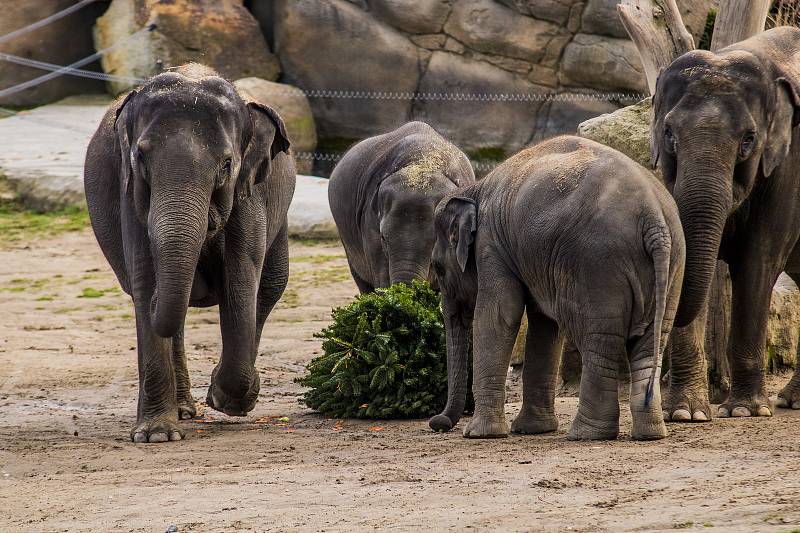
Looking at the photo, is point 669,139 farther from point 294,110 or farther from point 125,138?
point 294,110

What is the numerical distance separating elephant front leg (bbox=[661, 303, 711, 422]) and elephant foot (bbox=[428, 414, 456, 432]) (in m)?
1.21

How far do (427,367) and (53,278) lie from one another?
22.5 feet

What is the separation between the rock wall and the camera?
19.7 meters

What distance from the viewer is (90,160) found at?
29.4 ft

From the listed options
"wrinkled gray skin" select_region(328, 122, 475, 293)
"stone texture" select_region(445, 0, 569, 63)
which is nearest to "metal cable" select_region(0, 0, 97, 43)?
"stone texture" select_region(445, 0, 569, 63)

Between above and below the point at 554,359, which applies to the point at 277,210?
above

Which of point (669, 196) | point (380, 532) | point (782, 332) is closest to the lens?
point (380, 532)

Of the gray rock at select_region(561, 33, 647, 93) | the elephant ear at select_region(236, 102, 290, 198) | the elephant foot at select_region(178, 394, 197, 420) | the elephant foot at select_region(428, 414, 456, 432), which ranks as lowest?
the elephant foot at select_region(178, 394, 197, 420)

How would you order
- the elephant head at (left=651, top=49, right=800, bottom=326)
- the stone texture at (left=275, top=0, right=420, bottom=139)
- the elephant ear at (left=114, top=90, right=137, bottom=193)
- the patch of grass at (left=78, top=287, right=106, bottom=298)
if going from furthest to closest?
the stone texture at (left=275, top=0, right=420, bottom=139)
the patch of grass at (left=78, top=287, right=106, bottom=298)
the elephant ear at (left=114, top=90, right=137, bottom=193)
the elephant head at (left=651, top=49, right=800, bottom=326)

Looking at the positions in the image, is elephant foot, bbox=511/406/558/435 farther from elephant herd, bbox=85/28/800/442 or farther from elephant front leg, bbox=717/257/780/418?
elephant front leg, bbox=717/257/780/418

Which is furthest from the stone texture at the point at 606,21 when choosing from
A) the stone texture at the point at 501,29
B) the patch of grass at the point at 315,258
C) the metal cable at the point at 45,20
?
the metal cable at the point at 45,20

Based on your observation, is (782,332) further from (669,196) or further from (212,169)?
(212,169)

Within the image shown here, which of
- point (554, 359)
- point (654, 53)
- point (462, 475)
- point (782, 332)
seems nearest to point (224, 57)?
point (654, 53)

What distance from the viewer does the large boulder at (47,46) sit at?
2092 cm
